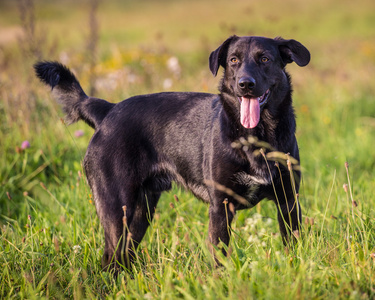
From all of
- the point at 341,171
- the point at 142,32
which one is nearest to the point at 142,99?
the point at 341,171

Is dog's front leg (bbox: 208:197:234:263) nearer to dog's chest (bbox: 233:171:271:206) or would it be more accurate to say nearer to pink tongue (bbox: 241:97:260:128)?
dog's chest (bbox: 233:171:271:206)

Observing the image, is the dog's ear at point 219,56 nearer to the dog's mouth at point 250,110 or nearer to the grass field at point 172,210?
the dog's mouth at point 250,110

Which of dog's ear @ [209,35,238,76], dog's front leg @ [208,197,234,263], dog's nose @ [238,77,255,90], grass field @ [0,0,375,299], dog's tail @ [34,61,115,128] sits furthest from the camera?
dog's tail @ [34,61,115,128]

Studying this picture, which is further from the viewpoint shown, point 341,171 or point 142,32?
point 142,32

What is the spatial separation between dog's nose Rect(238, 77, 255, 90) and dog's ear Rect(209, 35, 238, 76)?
1.06 ft

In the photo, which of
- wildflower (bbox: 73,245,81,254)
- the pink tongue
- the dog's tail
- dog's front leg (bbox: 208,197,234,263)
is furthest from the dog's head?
wildflower (bbox: 73,245,81,254)

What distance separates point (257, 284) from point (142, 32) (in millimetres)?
24635

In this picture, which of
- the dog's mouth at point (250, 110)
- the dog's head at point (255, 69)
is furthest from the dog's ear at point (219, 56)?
the dog's mouth at point (250, 110)

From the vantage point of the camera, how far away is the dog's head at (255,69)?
265 centimetres

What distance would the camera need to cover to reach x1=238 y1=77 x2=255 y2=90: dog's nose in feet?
8.43

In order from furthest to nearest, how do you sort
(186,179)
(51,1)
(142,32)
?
(51,1)
(142,32)
(186,179)

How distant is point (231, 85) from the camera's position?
2836mm

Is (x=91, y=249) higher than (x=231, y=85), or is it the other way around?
(x=231, y=85)

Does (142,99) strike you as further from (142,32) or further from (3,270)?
(142,32)
